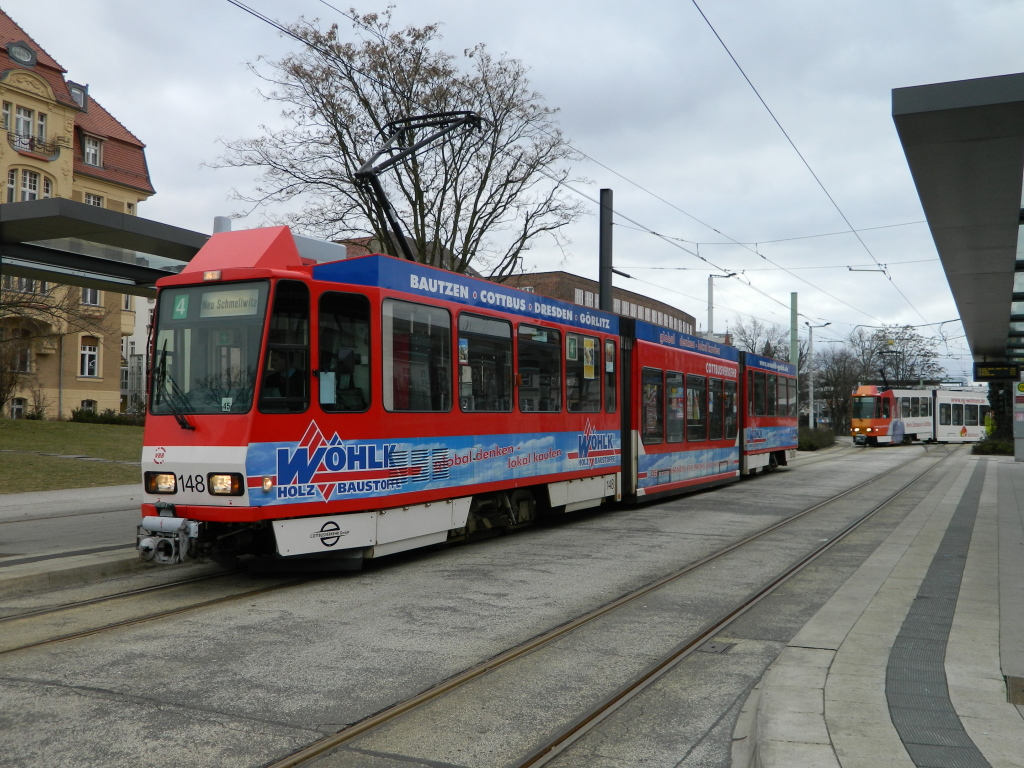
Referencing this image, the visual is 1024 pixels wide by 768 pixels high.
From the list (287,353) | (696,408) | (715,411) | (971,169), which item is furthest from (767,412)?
(287,353)

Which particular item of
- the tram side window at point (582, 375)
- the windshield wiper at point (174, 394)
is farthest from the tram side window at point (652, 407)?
the windshield wiper at point (174, 394)

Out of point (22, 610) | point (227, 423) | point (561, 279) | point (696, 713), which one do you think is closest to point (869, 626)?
point (696, 713)

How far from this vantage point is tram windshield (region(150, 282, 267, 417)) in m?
8.27

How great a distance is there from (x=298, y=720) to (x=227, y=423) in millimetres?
3905

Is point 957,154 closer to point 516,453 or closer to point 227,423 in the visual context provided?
point 516,453

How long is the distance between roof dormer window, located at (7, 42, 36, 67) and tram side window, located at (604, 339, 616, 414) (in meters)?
38.7

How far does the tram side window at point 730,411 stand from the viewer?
20.4 metres

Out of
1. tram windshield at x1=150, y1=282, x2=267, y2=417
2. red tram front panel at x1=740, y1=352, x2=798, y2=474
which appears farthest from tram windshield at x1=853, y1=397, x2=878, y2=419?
tram windshield at x1=150, y1=282, x2=267, y2=417

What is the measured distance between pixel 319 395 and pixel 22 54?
42.0 metres

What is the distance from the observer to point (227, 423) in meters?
8.14

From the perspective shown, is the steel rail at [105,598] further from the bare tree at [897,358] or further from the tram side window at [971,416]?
the bare tree at [897,358]

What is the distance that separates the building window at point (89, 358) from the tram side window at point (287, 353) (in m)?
43.4

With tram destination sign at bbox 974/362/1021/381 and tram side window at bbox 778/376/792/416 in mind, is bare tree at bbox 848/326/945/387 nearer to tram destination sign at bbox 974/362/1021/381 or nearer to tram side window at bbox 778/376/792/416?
tram destination sign at bbox 974/362/1021/381

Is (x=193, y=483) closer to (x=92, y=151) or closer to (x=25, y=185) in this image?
(x=25, y=185)
